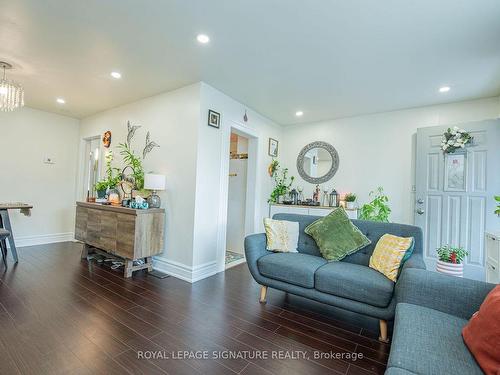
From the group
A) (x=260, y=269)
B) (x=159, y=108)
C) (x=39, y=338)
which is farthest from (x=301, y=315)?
(x=159, y=108)

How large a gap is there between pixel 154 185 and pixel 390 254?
2.72 metres

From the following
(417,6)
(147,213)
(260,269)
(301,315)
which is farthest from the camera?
(147,213)

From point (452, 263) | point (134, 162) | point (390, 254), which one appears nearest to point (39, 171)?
point (134, 162)

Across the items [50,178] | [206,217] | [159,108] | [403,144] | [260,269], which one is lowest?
[260,269]

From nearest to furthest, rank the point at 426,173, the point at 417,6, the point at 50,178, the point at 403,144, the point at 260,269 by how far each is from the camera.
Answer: the point at 417,6 → the point at 260,269 → the point at 426,173 → the point at 403,144 → the point at 50,178

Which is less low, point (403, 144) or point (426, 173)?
point (403, 144)

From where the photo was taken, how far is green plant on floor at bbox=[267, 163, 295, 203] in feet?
15.1

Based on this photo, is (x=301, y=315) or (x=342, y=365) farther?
(x=301, y=315)

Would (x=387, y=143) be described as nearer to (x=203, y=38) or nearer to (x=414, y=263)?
(x=414, y=263)

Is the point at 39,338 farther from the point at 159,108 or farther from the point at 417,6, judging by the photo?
the point at 417,6

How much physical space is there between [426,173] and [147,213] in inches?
149

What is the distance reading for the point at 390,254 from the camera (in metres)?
2.09

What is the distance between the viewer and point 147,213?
3135 mm

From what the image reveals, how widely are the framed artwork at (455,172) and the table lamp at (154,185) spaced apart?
A: 3.75 metres
